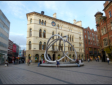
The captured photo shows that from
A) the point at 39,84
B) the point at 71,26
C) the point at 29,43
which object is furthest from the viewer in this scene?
the point at 71,26

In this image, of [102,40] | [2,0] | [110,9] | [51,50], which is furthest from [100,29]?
[2,0]

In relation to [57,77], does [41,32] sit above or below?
above

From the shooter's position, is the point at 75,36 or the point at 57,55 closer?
the point at 57,55

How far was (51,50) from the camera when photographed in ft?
119

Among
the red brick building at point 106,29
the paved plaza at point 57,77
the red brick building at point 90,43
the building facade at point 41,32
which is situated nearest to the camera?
the paved plaza at point 57,77

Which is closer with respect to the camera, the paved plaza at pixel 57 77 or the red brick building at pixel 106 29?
the paved plaza at pixel 57 77

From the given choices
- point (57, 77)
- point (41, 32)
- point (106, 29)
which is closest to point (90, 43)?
point (106, 29)

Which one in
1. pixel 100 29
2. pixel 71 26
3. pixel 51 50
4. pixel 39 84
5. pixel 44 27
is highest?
pixel 71 26

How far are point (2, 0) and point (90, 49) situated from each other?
174 feet

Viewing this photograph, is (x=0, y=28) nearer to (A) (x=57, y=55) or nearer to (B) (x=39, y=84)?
(A) (x=57, y=55)

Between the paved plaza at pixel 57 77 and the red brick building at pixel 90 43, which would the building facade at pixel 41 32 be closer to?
the red brick building at pixel 90 43

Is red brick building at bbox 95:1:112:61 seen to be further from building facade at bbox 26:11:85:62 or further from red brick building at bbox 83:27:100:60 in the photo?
red brick building at bbox 83:27:100:60

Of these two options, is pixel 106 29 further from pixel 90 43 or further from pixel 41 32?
pixel 90 43

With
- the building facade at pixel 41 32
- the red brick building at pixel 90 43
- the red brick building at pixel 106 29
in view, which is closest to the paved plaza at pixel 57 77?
the red brick building at pixel 106 29
